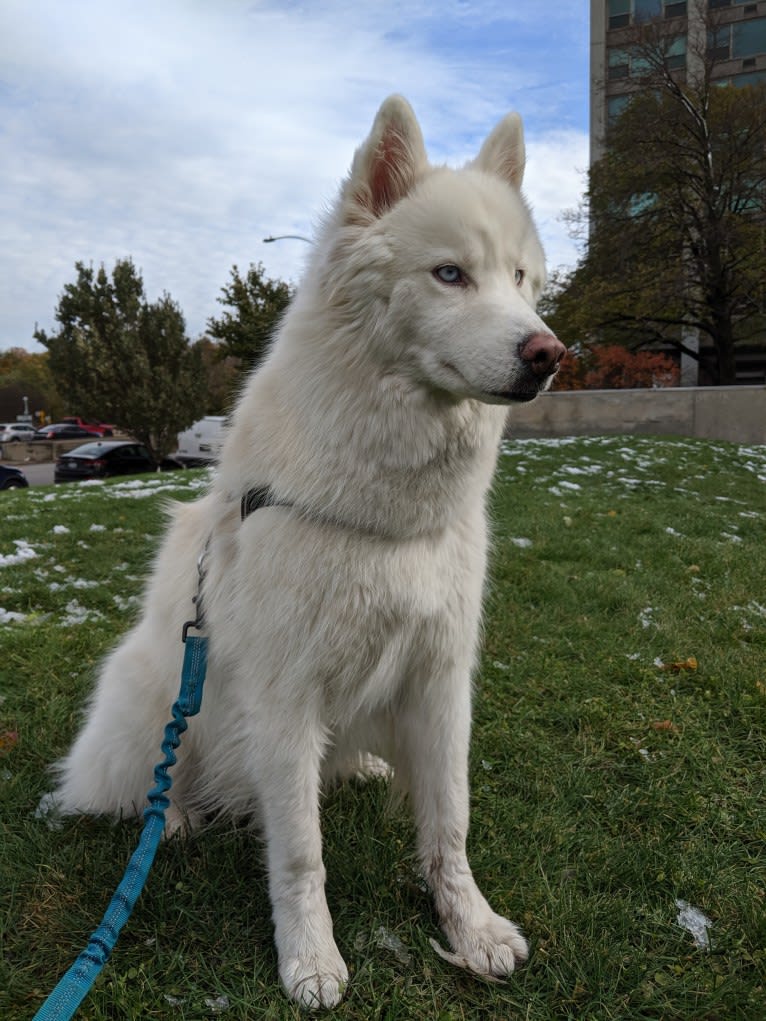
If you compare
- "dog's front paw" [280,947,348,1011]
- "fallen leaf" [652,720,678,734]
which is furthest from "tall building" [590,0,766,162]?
"dog's front paw" [280,947,348,1011]

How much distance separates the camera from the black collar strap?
179 centimetres

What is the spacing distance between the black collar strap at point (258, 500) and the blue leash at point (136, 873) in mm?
302

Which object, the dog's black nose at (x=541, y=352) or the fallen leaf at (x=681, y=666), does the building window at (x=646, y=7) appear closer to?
the fallen leaf at (x=681, y=666)

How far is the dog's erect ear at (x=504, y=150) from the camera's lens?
2.02 metres

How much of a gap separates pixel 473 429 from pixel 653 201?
24.4m

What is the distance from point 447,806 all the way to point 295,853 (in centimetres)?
45

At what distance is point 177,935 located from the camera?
6.06 feet

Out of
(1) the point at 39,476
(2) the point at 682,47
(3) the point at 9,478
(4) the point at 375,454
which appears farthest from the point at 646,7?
(4) the point at 375,454

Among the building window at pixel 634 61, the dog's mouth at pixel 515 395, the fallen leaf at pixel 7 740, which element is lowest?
the fallen leaf at pixel 7 740

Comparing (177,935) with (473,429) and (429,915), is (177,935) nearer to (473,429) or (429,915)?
(429,915)

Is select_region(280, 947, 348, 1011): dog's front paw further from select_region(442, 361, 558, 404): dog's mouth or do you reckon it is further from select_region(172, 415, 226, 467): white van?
select_region(172, 415, 226, 467): white van

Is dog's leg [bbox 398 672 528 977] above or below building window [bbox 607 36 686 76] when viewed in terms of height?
below

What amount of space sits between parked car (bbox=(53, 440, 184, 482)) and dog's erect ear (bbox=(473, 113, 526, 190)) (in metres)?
20.0

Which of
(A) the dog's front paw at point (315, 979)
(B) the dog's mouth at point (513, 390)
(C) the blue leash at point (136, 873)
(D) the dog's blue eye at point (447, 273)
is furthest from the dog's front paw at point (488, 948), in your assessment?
(D) the dog's blue eye at point (447, 273)
